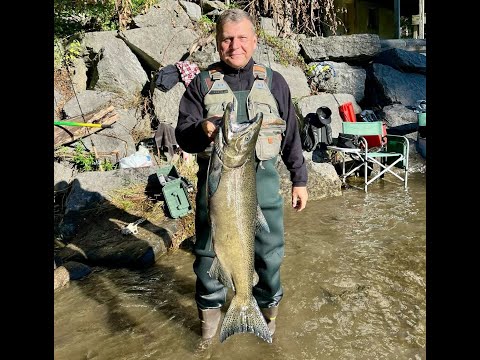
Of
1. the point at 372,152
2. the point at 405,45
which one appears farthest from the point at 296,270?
the point at 405,45

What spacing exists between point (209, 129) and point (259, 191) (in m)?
0.68

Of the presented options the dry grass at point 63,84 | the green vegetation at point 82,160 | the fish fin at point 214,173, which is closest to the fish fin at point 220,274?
the fish fin at point 214,173

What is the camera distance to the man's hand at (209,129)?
2338 millimetres

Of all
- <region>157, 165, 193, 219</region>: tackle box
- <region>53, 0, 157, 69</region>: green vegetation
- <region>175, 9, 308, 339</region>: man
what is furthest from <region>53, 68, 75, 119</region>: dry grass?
<region>175, 9, 308, 339</region>: man

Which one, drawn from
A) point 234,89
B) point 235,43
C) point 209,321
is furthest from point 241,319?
point 235,43

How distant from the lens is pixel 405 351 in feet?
10.0

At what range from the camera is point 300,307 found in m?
3.71

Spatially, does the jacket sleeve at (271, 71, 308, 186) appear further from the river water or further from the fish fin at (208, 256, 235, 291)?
the river water

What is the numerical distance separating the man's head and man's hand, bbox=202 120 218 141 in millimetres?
569

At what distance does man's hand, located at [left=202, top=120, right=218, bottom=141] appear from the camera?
2.34m

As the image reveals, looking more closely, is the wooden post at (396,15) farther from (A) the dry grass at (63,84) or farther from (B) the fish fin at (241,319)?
(B) the fish fin at (241,319)

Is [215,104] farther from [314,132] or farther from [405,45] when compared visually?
[405,45]

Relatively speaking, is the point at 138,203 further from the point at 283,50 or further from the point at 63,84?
the point at 283,50

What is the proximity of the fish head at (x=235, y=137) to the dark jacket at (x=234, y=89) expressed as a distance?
365 mm
